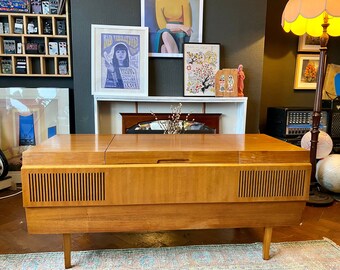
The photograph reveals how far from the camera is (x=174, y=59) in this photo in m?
2.75

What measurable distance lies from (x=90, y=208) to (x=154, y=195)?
0.31m

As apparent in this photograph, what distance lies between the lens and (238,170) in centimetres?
127

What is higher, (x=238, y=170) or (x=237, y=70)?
(x=237, y=70)

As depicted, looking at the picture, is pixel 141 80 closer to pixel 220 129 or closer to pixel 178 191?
pixel 220 129

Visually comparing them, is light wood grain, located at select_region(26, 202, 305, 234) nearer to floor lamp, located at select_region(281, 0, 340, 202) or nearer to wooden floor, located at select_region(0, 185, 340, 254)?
wooden floor, located at select_region(0, 185, 340, 254)

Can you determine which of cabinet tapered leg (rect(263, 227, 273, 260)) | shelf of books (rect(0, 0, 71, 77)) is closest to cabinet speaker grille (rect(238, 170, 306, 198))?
cabinet tapered leg (rect(263, 227, 273, 260))

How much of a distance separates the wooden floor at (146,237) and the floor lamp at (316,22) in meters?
0.75

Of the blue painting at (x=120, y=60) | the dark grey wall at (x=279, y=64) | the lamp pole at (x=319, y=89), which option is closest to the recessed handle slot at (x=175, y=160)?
the blue painting at (x=120, y=60)

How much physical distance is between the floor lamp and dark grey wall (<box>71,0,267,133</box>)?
492 mm

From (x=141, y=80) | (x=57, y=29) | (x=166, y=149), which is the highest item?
(x=57, y=29)

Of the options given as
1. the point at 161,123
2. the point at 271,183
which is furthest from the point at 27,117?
the point at 271,183

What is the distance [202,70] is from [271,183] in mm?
1707

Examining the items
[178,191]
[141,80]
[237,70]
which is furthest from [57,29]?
[178,191]

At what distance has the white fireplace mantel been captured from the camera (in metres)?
2.63
